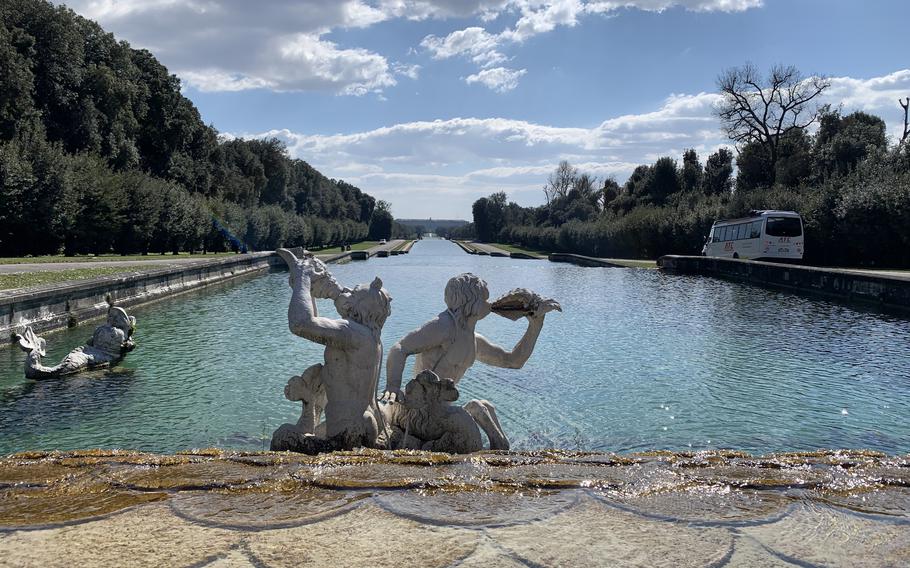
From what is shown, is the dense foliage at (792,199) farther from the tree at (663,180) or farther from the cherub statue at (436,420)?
the cherub statue at (436,420)

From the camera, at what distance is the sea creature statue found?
7980 mm

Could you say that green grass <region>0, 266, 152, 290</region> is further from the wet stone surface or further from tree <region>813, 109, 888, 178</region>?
tree <region>813, 109, 888, 178</region>

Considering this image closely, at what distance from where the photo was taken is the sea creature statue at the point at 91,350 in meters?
7.98

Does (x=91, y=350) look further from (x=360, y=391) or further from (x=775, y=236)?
(x=775, y=236)

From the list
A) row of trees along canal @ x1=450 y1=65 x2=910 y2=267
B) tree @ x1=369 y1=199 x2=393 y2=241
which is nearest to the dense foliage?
row of trees along canal @ x1=450 y1=65 x2=910 y2=267

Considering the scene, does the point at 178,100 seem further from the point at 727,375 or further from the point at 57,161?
the point at 727,375

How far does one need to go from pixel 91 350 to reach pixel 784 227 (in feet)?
92.9

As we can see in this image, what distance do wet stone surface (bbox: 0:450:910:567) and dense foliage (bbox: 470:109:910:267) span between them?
89.7ft

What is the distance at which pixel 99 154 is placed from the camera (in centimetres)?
3812

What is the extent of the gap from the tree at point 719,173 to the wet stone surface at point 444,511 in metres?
61.0

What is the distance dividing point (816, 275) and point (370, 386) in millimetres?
18997

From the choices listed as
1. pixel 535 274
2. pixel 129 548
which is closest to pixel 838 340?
pixel 129 548

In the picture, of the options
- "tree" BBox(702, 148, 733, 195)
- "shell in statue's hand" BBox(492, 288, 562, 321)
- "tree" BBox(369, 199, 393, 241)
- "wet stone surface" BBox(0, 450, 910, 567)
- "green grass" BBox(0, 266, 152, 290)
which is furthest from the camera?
"tree" BBox(369, 199, 393, 241)

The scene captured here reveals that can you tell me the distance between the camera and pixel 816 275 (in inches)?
774
